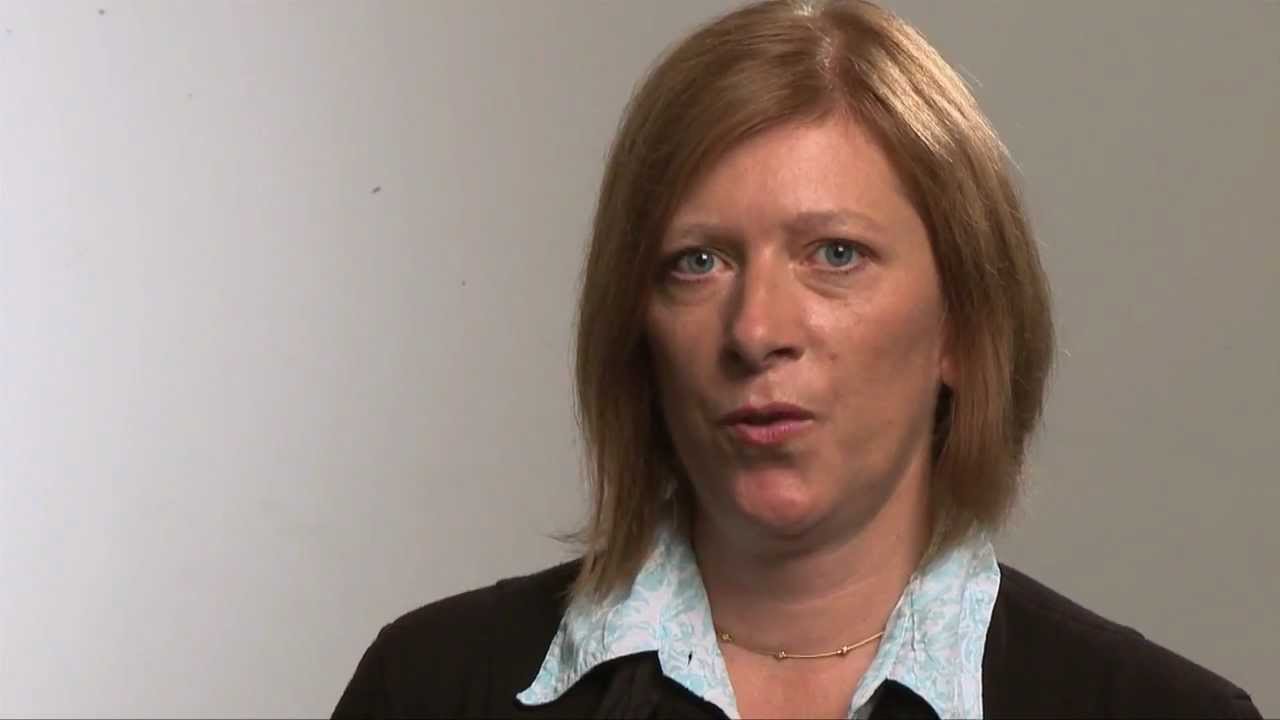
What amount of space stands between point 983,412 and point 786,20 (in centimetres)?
27

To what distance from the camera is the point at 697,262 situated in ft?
3.64

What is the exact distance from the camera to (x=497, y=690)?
118 centimetres

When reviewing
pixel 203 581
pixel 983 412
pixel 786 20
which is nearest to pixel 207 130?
pixel 203 581

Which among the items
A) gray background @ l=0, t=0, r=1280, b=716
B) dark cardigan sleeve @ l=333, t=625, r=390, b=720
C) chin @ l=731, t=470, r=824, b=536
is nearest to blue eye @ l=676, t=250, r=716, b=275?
chin @ l=731, t=470, r=824, b=536

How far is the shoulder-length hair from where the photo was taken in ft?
3.59

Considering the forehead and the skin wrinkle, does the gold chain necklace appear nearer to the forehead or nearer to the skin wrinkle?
the skin wrinkle

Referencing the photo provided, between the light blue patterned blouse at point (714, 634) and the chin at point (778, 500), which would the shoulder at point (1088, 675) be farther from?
the chin at point (778, 500)

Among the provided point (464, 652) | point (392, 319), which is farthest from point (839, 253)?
point (392, 319)

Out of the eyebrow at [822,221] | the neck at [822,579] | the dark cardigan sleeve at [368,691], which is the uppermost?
Result: the eyebrow at [822,221]

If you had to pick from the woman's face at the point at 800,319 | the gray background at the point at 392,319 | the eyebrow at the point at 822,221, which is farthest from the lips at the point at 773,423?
the gray background at the point at 392,319

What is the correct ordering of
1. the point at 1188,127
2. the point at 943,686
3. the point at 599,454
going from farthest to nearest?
the point at 1188,127, the point at 599,454, the point at 943,686

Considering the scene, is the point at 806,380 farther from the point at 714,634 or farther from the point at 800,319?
the point at 714,634

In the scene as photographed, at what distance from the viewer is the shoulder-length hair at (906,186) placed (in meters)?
1.09

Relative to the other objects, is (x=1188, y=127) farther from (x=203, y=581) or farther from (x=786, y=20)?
(x=203, y=581)
